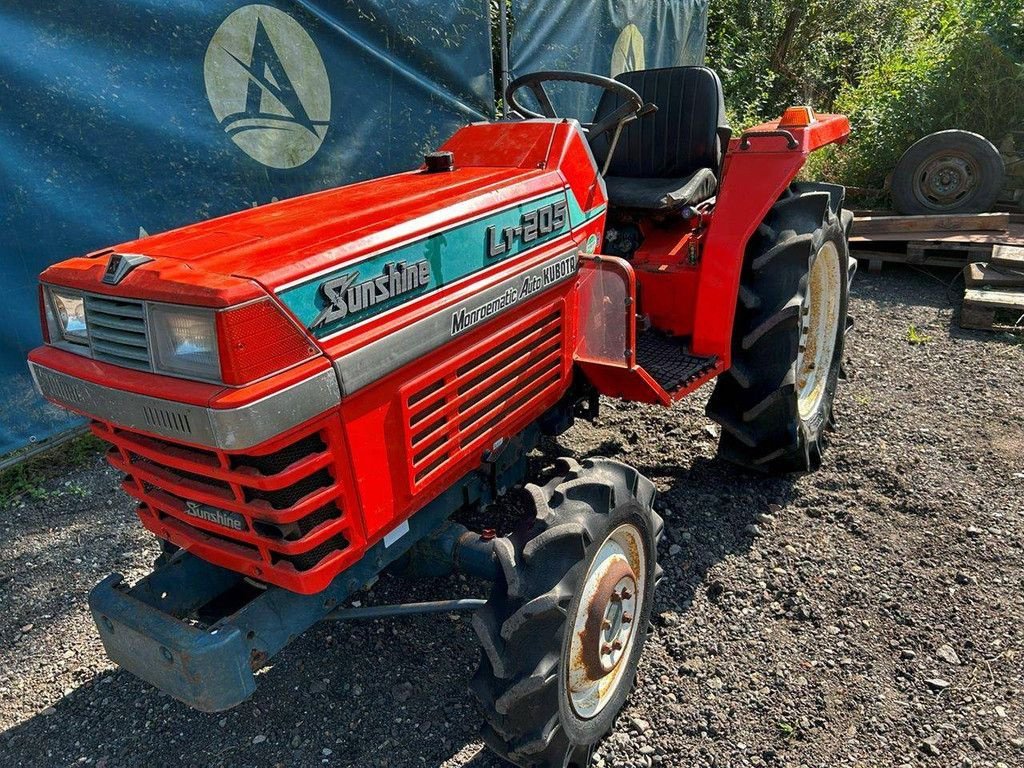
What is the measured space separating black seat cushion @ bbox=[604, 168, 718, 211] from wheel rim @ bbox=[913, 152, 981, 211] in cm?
369

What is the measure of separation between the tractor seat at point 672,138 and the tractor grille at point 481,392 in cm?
132

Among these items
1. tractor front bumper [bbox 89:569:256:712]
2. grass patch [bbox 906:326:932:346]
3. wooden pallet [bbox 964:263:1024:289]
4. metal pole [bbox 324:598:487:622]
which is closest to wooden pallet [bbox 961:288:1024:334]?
wooden pallet [bbox 964:263:1024:289]

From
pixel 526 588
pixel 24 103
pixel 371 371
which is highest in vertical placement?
pixel 24 103

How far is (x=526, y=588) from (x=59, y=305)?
4.26 ft

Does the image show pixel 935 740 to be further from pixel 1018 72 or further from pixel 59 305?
pixel 1018 72

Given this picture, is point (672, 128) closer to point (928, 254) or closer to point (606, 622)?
point (606, 622)

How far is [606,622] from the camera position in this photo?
2.11 metres

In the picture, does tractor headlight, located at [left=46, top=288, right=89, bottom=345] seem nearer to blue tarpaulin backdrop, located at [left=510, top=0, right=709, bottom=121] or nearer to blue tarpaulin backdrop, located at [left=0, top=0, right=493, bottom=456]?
blue tarpaulin backdrop, located at [left=0, top=0, right=493, bottom=456]

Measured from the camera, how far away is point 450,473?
2.13 meters

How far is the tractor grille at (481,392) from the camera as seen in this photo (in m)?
1.94

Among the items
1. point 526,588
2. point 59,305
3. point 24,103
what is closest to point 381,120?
point 24,103

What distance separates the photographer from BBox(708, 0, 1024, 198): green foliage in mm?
7129

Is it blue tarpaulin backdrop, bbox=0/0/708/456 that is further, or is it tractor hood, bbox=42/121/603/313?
blue tarpaulin backdrop, bbox=0/0/708/456

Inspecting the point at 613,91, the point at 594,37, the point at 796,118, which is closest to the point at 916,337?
the point at 796,118
